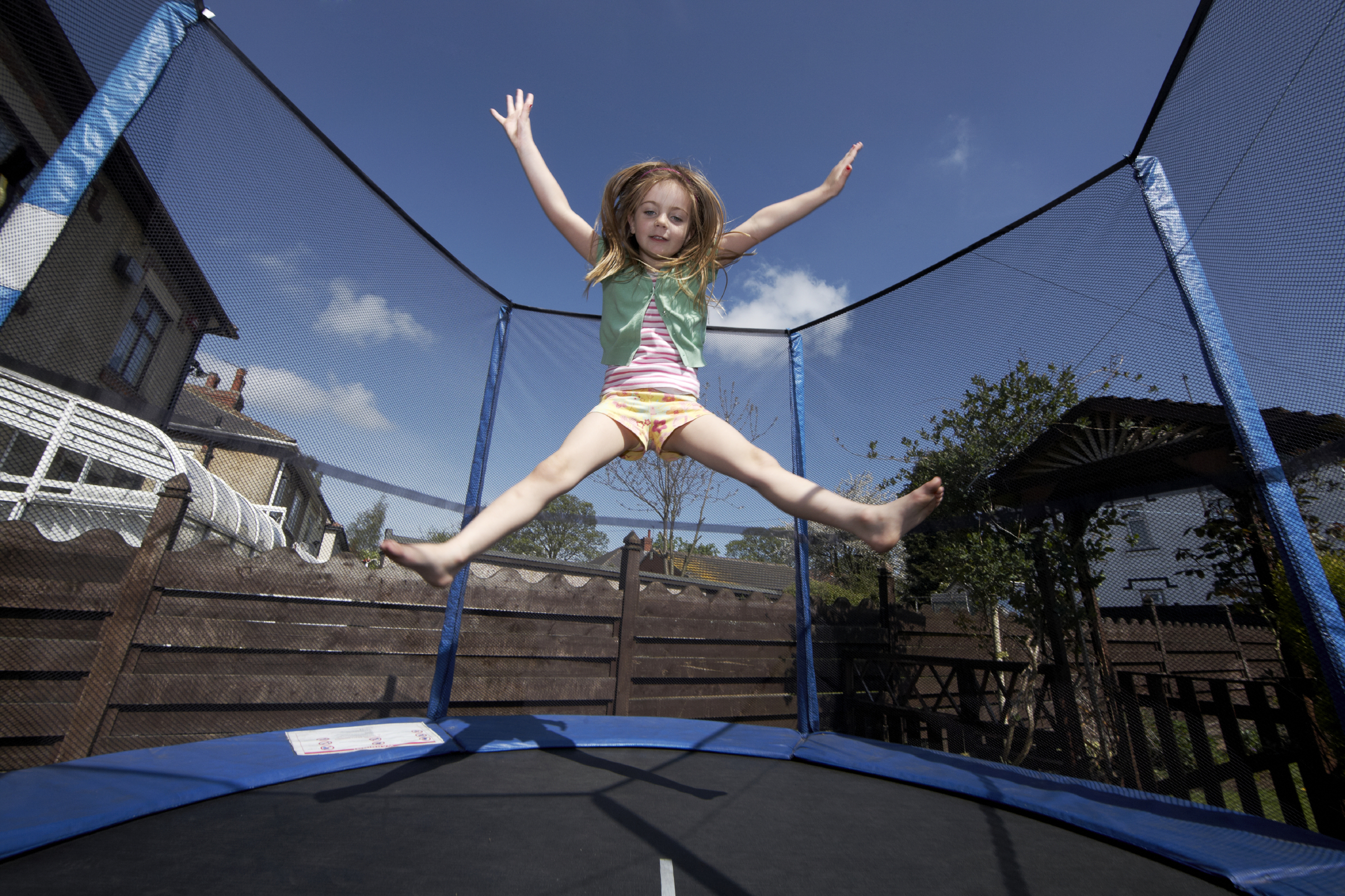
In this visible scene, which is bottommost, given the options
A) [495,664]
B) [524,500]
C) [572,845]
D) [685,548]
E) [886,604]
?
[572,845]

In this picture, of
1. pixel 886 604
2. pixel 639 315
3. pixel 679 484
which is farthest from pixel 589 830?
pixel 679 484

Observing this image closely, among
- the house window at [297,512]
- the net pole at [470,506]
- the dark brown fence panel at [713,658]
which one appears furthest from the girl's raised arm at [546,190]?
the dark brown fence panel at [713,658]

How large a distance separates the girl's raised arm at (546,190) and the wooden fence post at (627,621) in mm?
1698

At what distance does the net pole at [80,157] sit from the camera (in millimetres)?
938

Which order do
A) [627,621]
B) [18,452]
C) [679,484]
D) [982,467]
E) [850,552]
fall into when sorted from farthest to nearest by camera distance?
[679,484], [850,552], [627,621], [982,467], [18,452]

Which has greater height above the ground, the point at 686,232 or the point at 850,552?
the point at 686,232

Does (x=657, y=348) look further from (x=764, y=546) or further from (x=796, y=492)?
(x=764, y=546)

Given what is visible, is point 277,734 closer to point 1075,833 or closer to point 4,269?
point 4,269

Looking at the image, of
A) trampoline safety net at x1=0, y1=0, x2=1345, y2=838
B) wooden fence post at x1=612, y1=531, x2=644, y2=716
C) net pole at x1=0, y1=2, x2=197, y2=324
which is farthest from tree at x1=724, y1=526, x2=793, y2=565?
net pole at x1=0, y1=2, x2=197, y2=324

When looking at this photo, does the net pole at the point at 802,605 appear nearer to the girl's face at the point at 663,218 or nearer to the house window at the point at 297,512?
the girl's face at the point at 663,218

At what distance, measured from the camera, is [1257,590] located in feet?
6.00

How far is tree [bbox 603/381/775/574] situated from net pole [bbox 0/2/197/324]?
1325 mm

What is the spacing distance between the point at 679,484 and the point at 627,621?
1800mm

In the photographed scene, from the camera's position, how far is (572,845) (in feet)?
3.25
